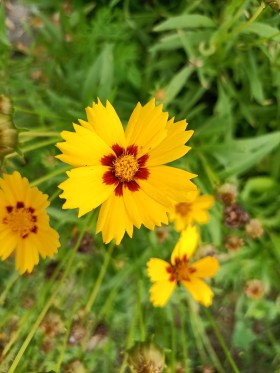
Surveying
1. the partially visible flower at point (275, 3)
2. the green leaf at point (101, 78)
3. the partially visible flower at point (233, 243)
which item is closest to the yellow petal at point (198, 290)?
the partially visible flower at point (233, 243)

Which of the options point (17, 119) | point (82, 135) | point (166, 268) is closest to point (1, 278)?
point (17, 119)

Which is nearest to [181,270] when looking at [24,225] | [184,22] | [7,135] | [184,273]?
[184,273]

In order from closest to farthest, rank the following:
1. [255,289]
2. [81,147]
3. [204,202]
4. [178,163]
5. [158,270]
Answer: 1. [81,147]
2. [158,270]
3. [204,202]
4. [178,163]
5. [255,289]

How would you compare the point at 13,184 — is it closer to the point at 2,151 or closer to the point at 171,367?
the point at 2,151

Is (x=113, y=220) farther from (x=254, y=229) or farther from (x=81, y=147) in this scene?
(x=254, y=229)

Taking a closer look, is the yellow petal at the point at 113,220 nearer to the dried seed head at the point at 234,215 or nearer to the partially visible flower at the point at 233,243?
the dried seed head at the point at 234,215

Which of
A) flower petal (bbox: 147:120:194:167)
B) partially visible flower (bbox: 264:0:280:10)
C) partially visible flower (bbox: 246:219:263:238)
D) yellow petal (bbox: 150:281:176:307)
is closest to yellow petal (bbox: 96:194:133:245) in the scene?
flower petal (bbox: 147:120:194:167)
